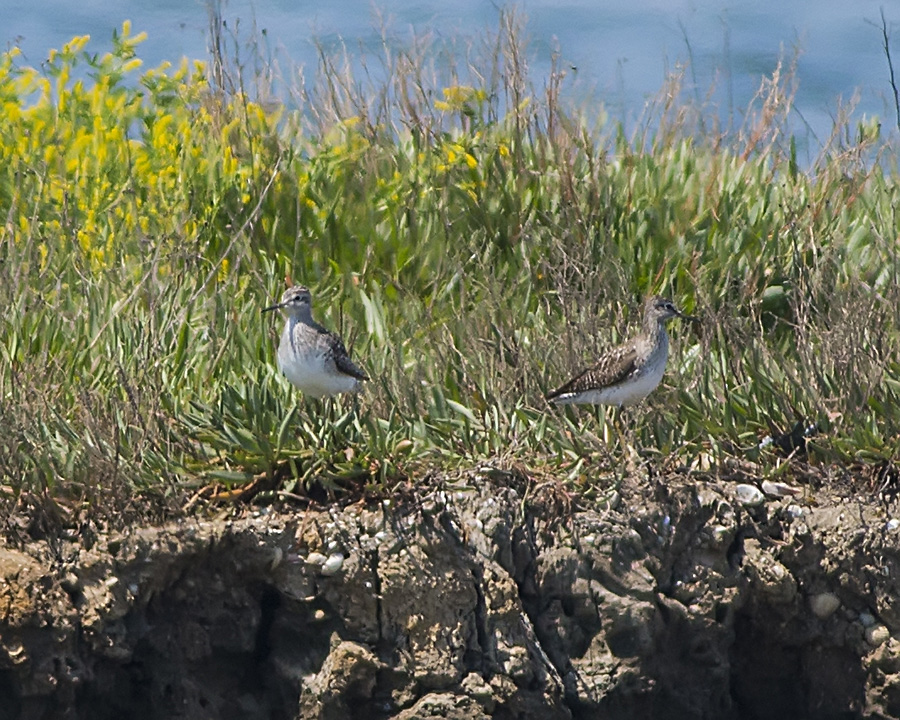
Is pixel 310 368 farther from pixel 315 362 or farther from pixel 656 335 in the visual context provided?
pixel 656 335

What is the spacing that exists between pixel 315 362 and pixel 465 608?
4.01ft

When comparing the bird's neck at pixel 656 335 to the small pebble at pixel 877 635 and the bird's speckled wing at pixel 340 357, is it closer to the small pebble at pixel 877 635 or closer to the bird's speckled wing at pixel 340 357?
the bird's speckled wing at pixel 340 357

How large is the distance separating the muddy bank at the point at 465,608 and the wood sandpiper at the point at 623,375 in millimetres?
410

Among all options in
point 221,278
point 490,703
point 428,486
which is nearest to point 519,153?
point 221,278

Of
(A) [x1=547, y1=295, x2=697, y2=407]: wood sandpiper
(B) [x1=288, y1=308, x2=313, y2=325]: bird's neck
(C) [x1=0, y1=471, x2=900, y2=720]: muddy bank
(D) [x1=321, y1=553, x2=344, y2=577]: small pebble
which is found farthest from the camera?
(B) [x1=288, y1=308, x2=313, y2=325]: bird's neck

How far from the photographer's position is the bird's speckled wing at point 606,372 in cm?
674

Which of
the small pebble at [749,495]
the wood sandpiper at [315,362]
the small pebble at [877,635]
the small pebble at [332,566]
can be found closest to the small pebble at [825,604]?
the small pebble at [877,635]

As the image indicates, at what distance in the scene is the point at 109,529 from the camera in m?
6.38

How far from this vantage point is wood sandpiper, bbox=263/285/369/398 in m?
6.52

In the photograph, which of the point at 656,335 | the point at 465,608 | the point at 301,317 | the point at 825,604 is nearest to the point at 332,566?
the point at 465,608

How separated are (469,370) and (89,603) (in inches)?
84.5

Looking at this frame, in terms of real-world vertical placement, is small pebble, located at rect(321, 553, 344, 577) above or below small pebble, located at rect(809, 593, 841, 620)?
above

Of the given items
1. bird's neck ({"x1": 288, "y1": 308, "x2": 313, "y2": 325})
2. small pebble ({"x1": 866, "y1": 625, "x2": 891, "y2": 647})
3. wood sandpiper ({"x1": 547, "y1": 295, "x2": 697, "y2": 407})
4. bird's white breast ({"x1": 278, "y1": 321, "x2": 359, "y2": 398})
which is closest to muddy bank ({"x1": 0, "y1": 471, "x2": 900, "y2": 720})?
small pebble ({"x1": 866, "y1": 625, "x2": 891, "y2": 647})

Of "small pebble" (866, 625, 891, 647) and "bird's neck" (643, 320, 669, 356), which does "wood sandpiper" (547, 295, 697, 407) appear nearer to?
"bird's neck" (643, 320, 669, 356)
